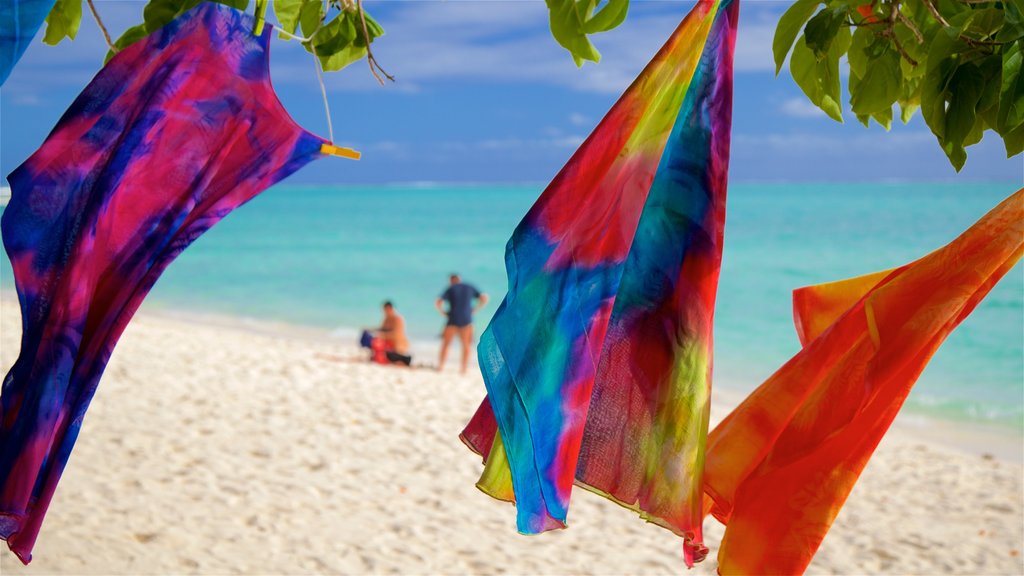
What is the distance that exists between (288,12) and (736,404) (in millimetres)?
7822

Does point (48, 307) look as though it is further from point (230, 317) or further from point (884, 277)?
point (230, 317)

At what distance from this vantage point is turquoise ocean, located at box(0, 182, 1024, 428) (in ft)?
37.4

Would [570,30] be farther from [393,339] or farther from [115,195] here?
[393,339]

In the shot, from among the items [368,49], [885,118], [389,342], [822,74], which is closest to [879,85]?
[822,74]

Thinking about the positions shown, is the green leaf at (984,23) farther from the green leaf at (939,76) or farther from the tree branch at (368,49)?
the tree branch at (368,49)

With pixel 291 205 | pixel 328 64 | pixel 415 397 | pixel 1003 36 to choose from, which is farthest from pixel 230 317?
pixel 291 205

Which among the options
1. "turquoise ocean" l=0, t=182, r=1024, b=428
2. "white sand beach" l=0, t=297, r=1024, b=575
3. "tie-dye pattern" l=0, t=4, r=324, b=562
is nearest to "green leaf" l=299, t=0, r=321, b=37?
"tie-dye pattern" l=0, t=4, r=324, b=562

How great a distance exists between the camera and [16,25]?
161 centimetres

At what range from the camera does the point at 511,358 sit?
1.50m

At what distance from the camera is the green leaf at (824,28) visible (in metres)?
1.26

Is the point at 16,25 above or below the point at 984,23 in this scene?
below

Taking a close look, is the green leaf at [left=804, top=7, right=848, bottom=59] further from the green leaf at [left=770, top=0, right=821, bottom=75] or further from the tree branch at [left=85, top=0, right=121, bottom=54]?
the tree branch at [left=85, top=0, right=121, bottom=54]

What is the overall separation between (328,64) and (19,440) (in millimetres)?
893

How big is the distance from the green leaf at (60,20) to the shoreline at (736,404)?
15.0ft
